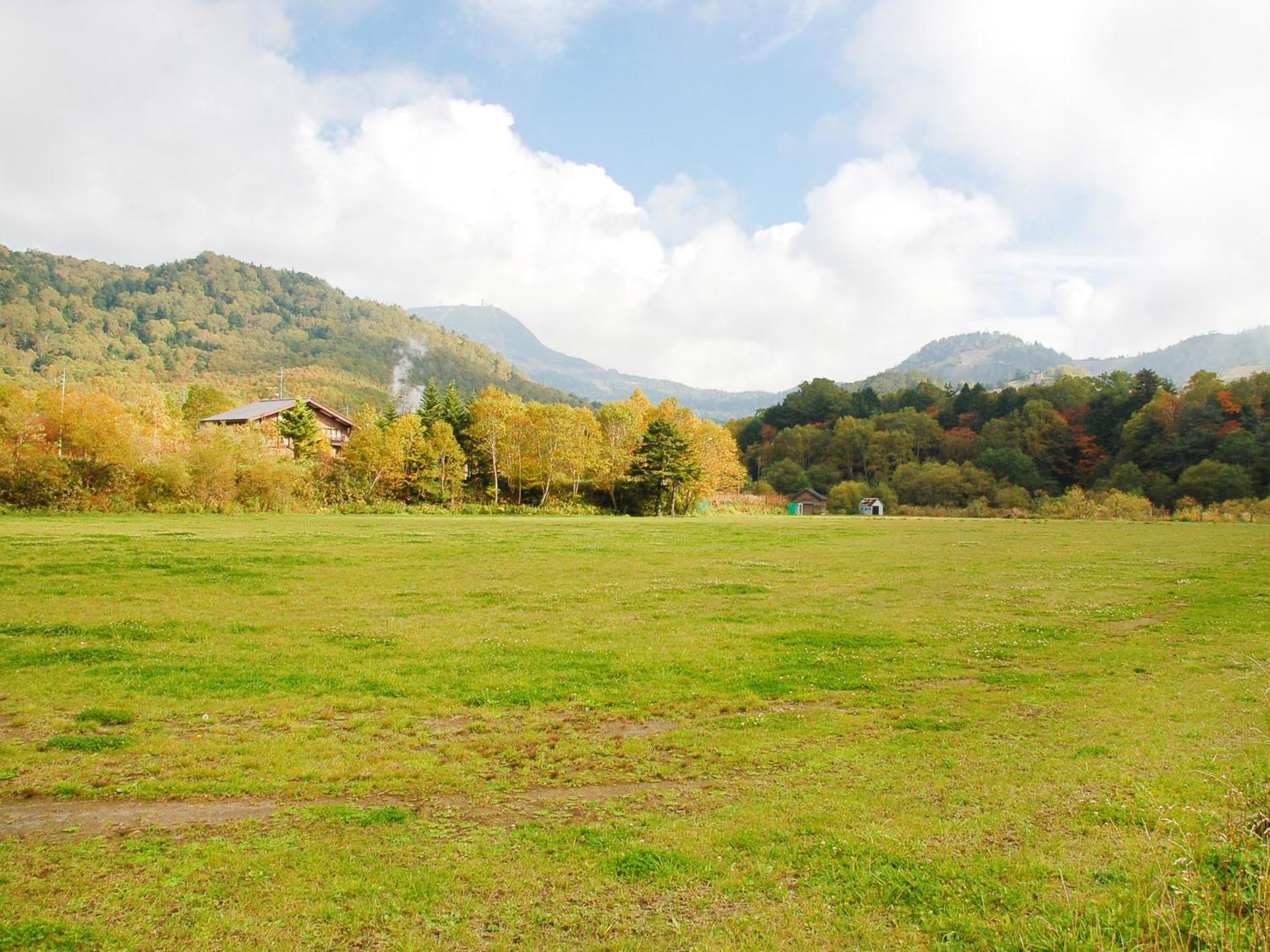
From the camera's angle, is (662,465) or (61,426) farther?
(662,465)

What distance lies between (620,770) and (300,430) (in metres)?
71.6

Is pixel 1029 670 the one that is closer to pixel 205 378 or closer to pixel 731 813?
pixel 731 813

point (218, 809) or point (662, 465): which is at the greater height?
point (662, 465)

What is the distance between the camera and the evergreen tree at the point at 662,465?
2739 inches

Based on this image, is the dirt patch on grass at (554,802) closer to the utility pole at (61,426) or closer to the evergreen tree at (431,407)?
the utility pole at (61,426)

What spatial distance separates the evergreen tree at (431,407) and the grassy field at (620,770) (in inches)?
2295

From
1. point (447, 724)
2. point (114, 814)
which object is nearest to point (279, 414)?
point (447, 724)

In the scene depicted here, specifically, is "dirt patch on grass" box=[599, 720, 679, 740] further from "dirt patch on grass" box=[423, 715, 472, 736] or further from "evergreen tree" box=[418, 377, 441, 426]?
"evergreen tree" box=[418, 377, 441, 426]

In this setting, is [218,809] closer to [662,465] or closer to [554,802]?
[554,802]

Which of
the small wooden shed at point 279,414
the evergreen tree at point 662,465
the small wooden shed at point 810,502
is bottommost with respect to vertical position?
the small wooden shed at point 810,502

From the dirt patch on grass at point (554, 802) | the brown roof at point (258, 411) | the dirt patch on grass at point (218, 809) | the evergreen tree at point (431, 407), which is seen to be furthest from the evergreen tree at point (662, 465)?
the dirt patch on grass at point (218, 809)

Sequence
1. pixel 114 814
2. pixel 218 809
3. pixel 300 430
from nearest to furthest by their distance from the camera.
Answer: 1. pixel 114 814
2. pixel 218 809
3. pixel 300 430

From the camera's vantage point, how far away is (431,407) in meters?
79.6

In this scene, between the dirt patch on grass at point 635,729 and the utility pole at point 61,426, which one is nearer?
the dirt patch on grass at point 635,729
